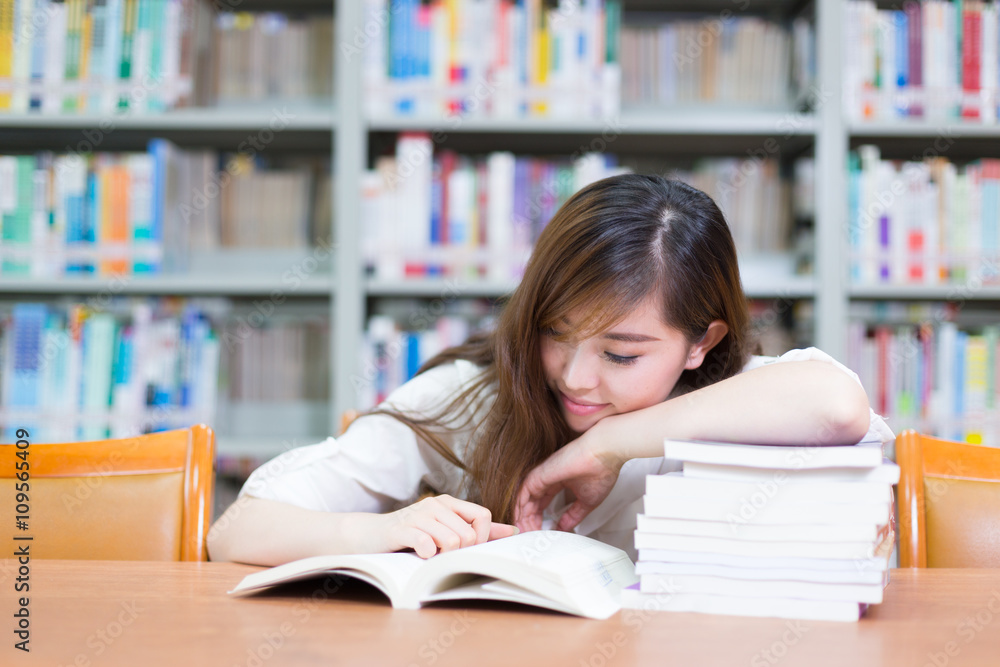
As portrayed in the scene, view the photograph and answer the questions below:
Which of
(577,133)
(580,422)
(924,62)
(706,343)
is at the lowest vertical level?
(580,422)

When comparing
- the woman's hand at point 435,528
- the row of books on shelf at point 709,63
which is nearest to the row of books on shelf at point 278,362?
the row of books on shelf at point 709,63

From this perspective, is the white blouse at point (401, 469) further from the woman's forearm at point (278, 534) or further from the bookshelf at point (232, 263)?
the bookshelf at point (232, 263)

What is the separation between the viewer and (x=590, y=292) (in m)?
0.90

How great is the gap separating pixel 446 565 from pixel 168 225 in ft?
5.04

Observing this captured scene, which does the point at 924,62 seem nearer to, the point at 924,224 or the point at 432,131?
the point at 924,224

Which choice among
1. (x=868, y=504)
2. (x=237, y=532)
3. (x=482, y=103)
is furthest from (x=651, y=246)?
(x=482, y=103)

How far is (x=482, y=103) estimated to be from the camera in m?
1.82

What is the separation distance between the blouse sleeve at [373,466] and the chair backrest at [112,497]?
0.08m

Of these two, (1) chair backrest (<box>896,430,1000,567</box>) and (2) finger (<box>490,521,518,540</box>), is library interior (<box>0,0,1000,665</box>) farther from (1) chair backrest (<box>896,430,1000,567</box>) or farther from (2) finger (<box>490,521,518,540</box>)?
(2) finger (<box>490,521,518,540</box>)

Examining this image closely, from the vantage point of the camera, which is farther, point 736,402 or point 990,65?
point 990,65

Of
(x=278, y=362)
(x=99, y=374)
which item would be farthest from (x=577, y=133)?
(x=99, y=374)

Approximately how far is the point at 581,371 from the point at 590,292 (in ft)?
0.33

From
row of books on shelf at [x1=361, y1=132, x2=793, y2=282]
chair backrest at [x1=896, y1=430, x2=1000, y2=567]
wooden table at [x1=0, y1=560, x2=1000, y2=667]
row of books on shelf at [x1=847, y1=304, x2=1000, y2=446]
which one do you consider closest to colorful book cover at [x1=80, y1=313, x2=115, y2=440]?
row of books on shelf at [x1=361, y1=132, x2=793, y2=282]

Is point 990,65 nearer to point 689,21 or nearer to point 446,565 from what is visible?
point 689,21
